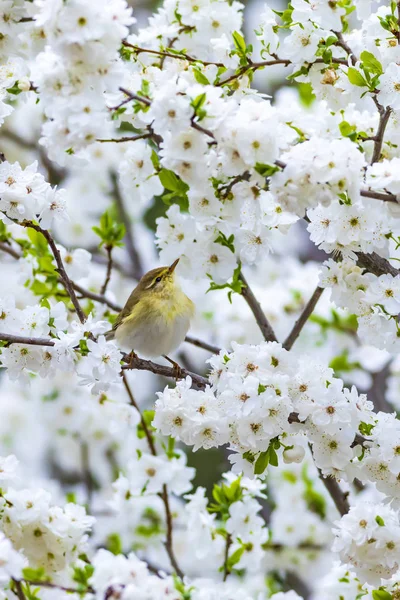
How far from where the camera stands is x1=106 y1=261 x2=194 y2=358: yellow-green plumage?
3865 mm

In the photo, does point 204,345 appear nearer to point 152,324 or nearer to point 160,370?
point 152,324

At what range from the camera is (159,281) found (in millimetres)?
4105

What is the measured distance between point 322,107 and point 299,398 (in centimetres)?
107

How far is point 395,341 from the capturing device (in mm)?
2615

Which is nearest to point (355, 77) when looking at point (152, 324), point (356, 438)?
point (356, 438)

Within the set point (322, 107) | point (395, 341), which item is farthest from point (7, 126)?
point (395, 341)

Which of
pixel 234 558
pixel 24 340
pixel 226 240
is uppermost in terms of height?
pixel 226 240

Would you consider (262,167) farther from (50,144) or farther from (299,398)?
(299,398)

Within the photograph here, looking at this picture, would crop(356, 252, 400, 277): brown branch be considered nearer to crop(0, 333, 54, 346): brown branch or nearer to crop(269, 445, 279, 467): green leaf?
crop(269, 445, 279, 467): green leaf

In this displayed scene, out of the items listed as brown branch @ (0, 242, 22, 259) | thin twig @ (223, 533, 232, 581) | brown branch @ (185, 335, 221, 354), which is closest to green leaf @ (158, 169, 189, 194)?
brown branch @ (185, 335, 221, 354)

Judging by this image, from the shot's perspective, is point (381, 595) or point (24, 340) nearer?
point (24, 340)

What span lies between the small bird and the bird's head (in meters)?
0.01

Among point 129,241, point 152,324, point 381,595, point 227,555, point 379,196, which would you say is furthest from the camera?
point 129,241

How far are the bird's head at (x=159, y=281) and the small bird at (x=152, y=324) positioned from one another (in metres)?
0.01
